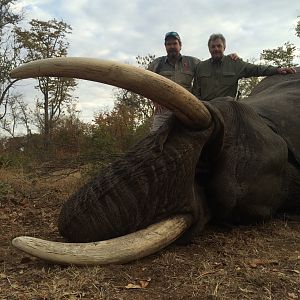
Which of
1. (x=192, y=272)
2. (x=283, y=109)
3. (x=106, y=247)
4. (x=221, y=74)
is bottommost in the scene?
(x=192, y=272)

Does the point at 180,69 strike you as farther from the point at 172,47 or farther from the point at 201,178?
the point at 201,178

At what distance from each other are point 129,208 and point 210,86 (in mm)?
3859

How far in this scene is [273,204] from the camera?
4.74 metres

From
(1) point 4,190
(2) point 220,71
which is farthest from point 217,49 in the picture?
(1) point 4,190

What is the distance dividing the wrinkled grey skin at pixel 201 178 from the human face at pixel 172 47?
2294 millimetres

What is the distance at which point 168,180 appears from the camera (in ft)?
12.6

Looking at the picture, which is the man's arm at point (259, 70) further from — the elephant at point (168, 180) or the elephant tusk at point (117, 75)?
the elephant tusk at point (117, 75)

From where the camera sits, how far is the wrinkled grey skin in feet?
12.3

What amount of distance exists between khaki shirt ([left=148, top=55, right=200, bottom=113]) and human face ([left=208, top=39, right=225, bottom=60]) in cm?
30

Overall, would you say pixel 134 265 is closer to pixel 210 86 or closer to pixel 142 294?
pixel 142 294

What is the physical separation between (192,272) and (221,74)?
4.19 metres

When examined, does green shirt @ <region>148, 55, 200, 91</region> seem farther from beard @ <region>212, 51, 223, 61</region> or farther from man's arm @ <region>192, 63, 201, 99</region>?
beard @ <region>212, 51, 223, 61</region>

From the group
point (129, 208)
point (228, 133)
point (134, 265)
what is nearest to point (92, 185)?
point (129, 208)

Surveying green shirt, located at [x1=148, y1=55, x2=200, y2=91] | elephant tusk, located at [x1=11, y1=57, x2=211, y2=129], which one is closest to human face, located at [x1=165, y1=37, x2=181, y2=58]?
green shirt, located at [x1=148, y1=55, x2=200, y2=91]
